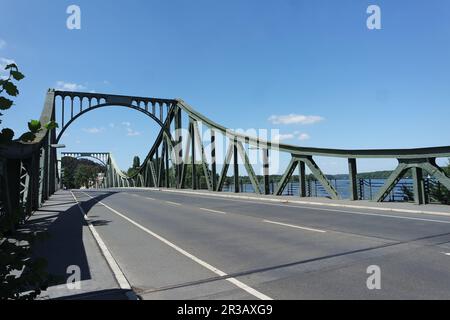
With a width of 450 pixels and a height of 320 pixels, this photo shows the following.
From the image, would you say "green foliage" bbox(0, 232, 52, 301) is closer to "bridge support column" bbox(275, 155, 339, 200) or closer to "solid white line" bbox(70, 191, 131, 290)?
"solid white line" bbox(70, 191, 131, 290)

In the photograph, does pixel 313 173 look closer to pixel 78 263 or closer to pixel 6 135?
pixel 78 263

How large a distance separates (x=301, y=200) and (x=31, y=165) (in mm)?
12473

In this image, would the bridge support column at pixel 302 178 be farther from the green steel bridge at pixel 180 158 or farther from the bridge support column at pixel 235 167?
the bridge support column at pixel 235 167

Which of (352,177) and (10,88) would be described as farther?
(352,177)

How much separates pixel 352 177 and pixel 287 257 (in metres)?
11.7

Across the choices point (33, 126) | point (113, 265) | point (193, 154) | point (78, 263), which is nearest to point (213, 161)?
point (193, 154)

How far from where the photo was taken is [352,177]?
57.7 feet

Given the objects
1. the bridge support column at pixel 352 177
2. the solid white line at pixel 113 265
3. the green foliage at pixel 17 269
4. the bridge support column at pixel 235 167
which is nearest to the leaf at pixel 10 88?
the green foliage at pixel 17 269

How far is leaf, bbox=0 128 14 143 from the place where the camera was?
3103 millimetres

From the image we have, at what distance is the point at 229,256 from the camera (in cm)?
725

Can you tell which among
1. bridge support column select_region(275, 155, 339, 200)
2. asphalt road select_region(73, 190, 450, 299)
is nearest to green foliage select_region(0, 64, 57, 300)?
asphalt road select_region(73, 190, 450, 299)
